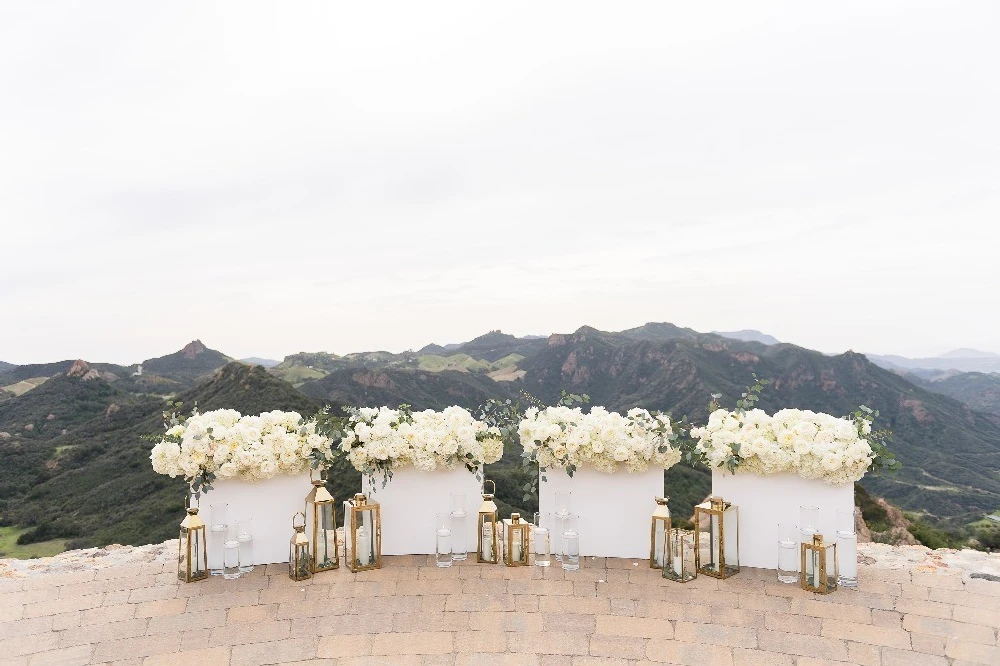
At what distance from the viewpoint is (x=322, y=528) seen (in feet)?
18.5

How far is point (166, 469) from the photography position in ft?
17.7

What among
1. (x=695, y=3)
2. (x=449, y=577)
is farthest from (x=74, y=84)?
(x=449, y=577)

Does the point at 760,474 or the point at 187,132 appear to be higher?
the point at 187,132

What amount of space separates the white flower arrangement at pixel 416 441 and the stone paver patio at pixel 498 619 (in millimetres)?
901

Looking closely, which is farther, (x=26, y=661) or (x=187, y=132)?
(x=187, y=132)

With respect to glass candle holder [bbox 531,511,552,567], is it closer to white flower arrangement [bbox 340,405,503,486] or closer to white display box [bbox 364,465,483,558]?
white display box [bbox 364,465,483,558]

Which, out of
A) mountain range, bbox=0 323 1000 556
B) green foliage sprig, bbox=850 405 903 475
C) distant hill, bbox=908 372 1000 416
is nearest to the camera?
green foliage sprig, bbox=850 405 903 475

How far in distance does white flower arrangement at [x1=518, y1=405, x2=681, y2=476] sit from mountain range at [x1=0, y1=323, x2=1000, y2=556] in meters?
→ 0.90

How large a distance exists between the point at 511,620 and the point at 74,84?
12.8 meters

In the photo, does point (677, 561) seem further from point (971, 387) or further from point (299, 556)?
point (971, 387)

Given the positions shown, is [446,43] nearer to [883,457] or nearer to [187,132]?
[187,132]

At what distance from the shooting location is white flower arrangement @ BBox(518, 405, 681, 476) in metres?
5.44

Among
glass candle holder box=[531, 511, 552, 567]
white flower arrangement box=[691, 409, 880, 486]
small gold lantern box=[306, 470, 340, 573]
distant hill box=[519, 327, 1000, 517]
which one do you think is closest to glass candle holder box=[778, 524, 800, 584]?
white flower arrangement box=[691, 409, 880, 486]

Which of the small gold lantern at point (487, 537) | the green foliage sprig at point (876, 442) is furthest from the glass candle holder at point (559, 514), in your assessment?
the green foliage sprig at point (876, 442)
